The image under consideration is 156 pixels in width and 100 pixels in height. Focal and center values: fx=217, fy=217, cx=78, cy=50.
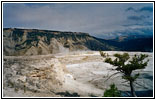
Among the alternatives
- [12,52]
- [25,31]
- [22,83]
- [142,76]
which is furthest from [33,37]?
[22,83]

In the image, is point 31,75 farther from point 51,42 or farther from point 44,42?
point 51,42

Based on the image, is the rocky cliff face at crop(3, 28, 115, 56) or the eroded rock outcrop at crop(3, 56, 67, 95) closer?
the eroded rock outcrop at crop(3, 56, 67, 95)

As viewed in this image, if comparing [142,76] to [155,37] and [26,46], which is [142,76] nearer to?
[155,37]

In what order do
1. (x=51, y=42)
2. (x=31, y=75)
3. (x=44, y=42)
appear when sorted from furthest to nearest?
1. (x=51, y=42)
2. (x=44, y=42)
3. (x=31, y=75)

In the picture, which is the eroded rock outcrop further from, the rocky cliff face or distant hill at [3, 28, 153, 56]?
the rocky cliff face

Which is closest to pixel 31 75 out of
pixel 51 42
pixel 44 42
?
pixel 44 42

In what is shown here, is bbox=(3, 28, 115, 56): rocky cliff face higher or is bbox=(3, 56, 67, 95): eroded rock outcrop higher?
bbox=(3, 28, 115, 56): rocky cliff face

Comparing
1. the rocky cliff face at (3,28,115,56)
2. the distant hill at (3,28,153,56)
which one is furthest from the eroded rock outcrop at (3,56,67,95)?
the rocky cliff face at (3,28,115,56)

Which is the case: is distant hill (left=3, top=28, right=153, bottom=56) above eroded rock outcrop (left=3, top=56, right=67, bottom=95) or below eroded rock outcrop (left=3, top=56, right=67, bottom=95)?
above
